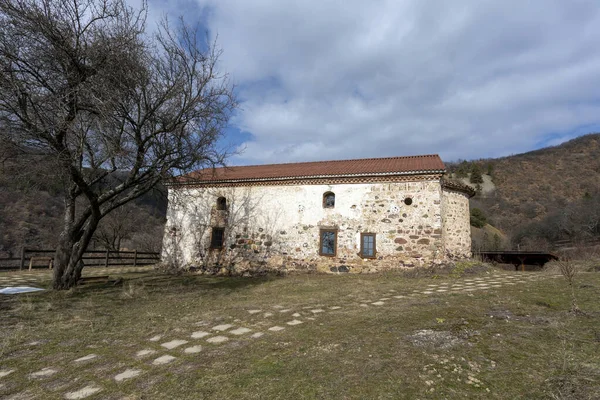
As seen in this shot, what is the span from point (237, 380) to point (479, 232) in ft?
124

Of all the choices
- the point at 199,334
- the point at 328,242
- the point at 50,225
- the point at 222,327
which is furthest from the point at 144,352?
the point at 50,225

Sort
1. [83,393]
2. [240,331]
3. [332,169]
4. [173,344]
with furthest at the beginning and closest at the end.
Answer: [332,169], [240,331], [173,344], [83,393]

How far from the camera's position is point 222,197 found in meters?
14.6

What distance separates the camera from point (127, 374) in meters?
3.38

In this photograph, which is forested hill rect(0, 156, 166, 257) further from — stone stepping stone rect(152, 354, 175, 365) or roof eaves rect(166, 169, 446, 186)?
stone stepping stone rect(152, 354, 175, 365)

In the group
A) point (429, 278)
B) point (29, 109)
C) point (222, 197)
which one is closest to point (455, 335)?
point (429, 278)

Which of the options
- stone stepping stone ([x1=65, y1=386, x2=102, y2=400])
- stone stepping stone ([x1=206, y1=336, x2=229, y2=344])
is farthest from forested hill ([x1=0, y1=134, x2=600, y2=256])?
stone stepping stone ([x1=65, y1=386, x2=102, y2=400])

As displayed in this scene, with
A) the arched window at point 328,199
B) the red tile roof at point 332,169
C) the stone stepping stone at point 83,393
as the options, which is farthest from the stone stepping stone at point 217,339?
the arched window at point 328,199

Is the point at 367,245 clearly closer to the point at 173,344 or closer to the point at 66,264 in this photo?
the point at 173,344

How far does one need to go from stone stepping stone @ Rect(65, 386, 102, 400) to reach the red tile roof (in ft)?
28.7

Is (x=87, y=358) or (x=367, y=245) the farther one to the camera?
(x=367, y=245)

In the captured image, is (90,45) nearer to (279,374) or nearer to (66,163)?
(66,163)

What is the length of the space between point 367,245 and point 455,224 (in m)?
3.84

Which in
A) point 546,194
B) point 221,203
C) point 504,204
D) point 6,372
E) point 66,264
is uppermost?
point 546,194
